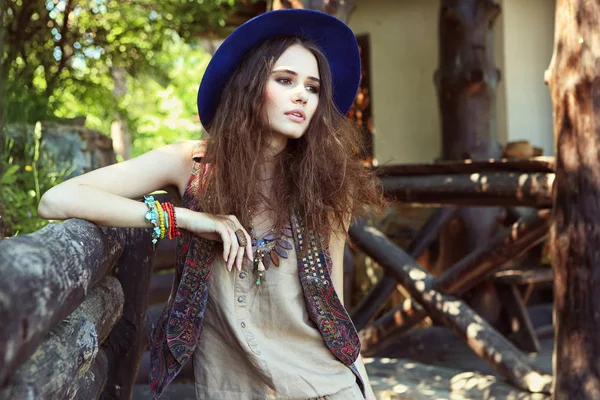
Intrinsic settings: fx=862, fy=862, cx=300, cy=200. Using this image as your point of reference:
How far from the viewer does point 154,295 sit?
525cm

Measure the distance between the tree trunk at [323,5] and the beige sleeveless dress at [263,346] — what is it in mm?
2867

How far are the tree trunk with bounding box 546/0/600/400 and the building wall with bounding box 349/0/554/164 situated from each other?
15.2ft

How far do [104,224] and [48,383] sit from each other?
2.54ft

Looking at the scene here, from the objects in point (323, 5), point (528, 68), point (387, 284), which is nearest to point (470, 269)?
point (387, 284)

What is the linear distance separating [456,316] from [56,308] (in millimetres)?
4390

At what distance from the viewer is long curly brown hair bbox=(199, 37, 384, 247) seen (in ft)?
7.19

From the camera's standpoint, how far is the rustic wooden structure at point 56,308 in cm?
108

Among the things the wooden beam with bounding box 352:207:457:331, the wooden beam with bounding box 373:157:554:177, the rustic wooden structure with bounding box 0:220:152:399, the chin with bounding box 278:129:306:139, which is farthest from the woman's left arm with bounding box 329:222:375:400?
the wooden beam with bounding box 352:207:457:331

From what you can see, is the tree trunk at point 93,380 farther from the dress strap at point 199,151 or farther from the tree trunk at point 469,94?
the tree trunk at point 469,94

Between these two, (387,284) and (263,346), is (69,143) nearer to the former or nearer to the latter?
(387,284)

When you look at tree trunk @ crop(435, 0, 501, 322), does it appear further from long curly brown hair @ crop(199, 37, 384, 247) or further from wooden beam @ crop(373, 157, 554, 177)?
long curly brown hair @ crop(199, 37, 384, 247)

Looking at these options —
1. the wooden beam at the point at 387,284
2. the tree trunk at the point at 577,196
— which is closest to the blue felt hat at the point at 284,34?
the tree trunk at the point at 577,196

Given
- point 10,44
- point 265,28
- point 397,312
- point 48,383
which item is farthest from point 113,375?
point 10,44

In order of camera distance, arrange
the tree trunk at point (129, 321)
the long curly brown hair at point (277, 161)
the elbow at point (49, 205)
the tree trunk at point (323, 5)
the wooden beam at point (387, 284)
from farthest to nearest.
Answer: the wooden beam at point (387, 284) < the tree trunk at point (323, 5) < the tree trunk at point (129, 321) < the long curly brown hair at point (277, 161) < the elbow at point (49, 205)
